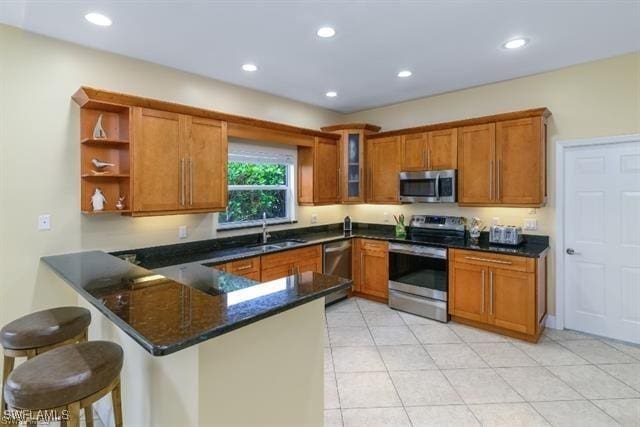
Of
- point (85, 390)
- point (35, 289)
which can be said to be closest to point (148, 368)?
point (85, 390)

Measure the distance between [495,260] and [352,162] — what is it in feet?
7.66

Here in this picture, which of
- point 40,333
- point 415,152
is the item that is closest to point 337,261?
point 415,152

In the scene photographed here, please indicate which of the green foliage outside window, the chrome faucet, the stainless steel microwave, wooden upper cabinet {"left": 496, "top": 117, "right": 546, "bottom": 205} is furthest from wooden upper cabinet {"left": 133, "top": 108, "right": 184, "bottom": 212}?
wooden upper cabinet {"left": 496, "top": 117, "right": 546, "bottom": 205}

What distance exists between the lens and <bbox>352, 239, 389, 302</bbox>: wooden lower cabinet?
14.9ft

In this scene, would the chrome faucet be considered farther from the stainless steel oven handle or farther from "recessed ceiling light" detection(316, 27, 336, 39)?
"recessed ceiling light" detection(316, 27, 336, 39)

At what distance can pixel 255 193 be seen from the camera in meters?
4.45

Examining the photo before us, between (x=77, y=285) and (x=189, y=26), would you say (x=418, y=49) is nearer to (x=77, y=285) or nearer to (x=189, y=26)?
(x=189, y=26)

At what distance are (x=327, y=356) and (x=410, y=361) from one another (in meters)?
0.75

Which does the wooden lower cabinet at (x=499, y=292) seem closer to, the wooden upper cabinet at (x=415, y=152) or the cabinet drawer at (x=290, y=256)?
the wooden upper cabinet at (x=415, y=152)

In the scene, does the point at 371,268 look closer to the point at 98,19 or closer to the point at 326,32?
the point at 326,32

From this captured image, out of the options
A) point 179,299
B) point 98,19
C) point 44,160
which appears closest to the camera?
point 179,299

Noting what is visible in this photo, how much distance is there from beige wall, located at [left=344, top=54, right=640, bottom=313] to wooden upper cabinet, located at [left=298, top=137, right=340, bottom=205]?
1365 millimetres

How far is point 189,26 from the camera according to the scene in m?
2.65

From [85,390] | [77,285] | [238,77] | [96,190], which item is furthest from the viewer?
[238,77]
